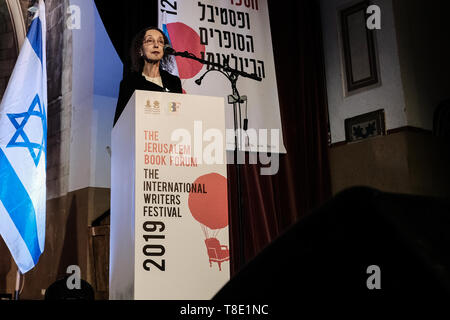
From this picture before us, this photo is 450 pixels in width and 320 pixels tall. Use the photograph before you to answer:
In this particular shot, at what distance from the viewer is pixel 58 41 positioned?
413cm

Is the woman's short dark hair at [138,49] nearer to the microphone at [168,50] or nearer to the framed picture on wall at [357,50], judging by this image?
the microphone at [168,50]

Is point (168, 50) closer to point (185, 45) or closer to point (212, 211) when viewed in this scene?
point (212, 211)

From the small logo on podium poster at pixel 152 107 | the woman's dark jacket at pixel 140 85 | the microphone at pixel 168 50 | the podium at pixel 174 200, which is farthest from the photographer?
the woman's dark jacket at pixel 140 85

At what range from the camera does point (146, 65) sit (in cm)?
279

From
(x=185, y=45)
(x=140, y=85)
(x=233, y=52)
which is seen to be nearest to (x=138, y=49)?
(x=140, y=85)

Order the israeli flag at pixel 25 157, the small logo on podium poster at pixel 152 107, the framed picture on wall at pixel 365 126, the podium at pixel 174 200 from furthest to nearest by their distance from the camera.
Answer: the framed picture on wall at pixel 365 126
the israeli flag at pixel 25 157
the small logo on podium poster at pixel 152 107
the podium at pixel 174 200

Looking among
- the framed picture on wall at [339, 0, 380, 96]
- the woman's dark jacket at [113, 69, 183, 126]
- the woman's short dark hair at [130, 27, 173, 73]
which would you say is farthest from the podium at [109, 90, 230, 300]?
the framed picture on wall at [339, 0, 380, 96]

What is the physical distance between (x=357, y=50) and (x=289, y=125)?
2.76ft

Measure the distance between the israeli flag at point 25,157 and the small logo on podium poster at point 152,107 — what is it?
→ 1.57 metres

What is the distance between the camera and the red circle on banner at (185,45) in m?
3.84

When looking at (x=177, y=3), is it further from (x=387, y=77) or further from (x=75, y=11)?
(x=387, y=77)

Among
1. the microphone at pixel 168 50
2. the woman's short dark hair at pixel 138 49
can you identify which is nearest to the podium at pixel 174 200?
the microphone at pixel 168 50

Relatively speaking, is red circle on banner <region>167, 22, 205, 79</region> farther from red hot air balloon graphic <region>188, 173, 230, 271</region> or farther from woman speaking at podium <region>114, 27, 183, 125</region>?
red hot air balloon graphic <region>188, 173, 230, 271</region>
